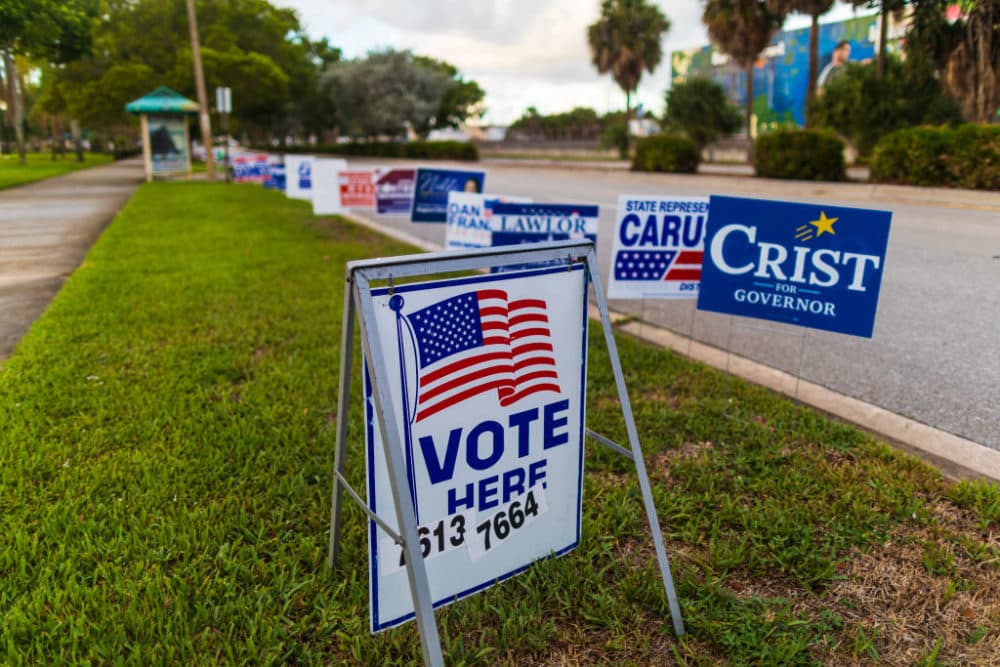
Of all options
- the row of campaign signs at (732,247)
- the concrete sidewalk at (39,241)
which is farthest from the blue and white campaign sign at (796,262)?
the concrete sidewalk at (39,241)

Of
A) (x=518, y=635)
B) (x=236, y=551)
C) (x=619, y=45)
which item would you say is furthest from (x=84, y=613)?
(x=619, y=45)

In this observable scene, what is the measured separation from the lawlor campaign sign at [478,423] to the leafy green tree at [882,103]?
25.5 m

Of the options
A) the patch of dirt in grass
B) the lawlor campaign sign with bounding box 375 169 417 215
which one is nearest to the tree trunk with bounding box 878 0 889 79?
the lawlor campaign sign with bounding box 375 169 417 215

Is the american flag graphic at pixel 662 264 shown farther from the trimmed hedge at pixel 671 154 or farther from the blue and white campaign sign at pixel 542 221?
the trimmed hedge at pixel 671 154

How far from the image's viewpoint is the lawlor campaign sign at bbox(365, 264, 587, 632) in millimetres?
2014

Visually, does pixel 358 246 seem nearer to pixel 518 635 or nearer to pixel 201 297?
pixel 201 297

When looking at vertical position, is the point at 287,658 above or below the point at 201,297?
below

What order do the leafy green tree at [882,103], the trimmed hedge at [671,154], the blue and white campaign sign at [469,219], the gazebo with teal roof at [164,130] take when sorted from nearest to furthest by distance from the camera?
1. the blue and white campaign sign at [469,219]
2. the leafy green tree at [882,103]
3. the trimmed hedge at [671,154]
4. the gazebo with teal roof at [164,130]

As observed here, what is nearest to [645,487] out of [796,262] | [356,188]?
[796,262]

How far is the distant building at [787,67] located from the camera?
51.2m

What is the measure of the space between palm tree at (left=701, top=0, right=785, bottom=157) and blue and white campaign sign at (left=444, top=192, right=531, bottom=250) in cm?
2586

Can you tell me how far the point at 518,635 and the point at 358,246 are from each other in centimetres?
850

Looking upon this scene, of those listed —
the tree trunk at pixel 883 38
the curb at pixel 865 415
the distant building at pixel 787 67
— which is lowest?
the curb at pixel 865 415

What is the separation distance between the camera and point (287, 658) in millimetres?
2252
